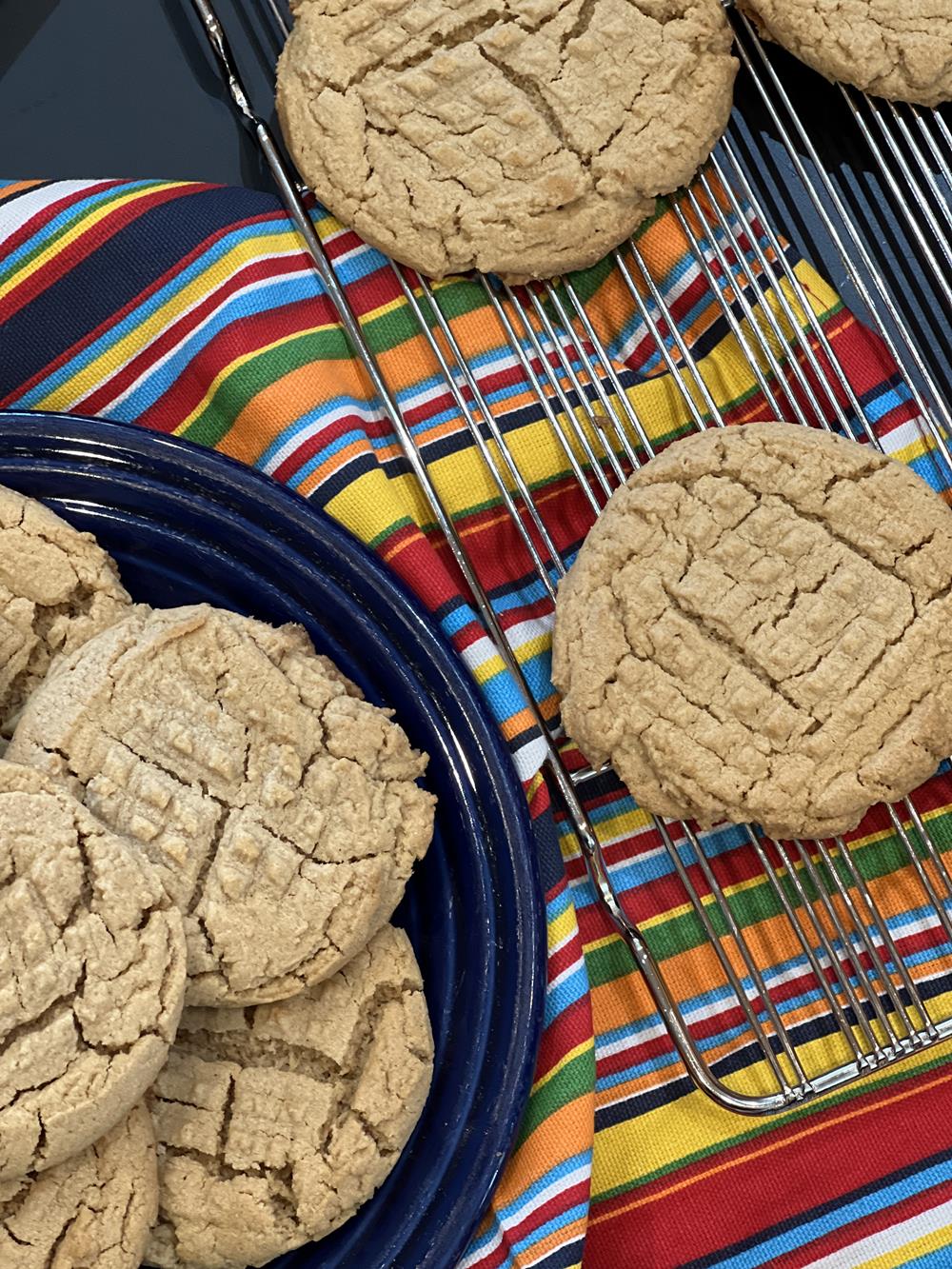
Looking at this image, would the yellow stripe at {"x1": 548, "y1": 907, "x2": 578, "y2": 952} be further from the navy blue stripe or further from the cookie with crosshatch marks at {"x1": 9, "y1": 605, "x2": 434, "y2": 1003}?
the navy blue stripe

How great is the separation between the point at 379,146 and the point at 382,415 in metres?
0.29

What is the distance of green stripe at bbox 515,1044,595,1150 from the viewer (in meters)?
1.31

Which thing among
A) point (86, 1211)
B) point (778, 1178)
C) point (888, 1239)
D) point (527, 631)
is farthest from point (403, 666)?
point (888, 1239)

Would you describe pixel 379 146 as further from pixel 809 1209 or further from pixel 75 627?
pixel 809 1209

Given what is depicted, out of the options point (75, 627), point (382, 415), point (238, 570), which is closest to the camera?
point (75, 627)

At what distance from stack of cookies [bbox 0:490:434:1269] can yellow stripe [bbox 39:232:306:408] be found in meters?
0.23

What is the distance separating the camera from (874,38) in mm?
1437

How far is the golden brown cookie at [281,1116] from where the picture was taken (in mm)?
1154

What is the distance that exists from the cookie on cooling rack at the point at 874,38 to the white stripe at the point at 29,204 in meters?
0.81

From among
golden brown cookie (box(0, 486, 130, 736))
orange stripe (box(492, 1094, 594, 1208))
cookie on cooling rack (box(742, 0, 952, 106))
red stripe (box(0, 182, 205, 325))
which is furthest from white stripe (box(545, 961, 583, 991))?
cookie on cooling rack (box(742, 0, 952, 106))

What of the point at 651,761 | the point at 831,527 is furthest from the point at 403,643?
the point at 831,527

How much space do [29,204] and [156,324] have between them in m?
0.19

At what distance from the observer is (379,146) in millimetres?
1397

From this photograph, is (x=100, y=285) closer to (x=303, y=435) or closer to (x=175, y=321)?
(x=175, y=321)
